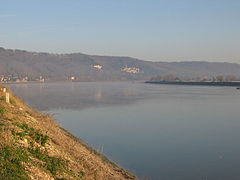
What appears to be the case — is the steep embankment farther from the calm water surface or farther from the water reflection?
the water reflection

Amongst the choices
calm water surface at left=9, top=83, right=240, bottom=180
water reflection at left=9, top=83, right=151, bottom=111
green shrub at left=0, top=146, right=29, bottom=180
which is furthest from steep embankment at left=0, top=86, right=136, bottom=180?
water reflection at left=9, top=83, right=151, bottom=111

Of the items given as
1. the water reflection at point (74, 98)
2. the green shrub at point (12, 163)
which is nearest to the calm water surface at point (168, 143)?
the green shrub at point (12, 163)

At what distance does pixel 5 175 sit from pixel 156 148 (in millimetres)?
10960

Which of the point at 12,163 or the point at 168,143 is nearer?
the point at 12,163

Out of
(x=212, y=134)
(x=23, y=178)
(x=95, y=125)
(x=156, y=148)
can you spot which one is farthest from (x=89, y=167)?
(x=95, y=125)

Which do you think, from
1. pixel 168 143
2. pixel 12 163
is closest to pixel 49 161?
pixel 12 163

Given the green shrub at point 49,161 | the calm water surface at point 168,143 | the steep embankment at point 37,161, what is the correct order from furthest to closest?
the calm water surface at point 168,143
the green shrub at point 49,161
the steep embankment at point 37,161

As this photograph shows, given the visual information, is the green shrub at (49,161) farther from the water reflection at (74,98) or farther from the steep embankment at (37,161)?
the water reflection at (74,98)

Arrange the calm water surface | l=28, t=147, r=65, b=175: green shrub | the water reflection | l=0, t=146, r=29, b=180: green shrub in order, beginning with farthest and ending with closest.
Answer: the water reflection → the calm water surface → l=28, t=147, r=65, b=175: green shrub → l=0, t=146, r=29, b=180: green shrub

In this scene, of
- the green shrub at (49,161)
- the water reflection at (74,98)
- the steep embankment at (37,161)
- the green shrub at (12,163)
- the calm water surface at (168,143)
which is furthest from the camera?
the water reflection at (74,98)

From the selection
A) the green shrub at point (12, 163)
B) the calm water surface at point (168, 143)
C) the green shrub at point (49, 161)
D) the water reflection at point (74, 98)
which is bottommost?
the water reflection at point (74, 98)

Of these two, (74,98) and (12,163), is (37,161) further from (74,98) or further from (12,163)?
(74,98)

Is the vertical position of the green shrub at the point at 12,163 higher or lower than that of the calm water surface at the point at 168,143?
higher

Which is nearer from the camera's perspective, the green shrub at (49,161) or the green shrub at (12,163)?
the green shrub at (12,163)
